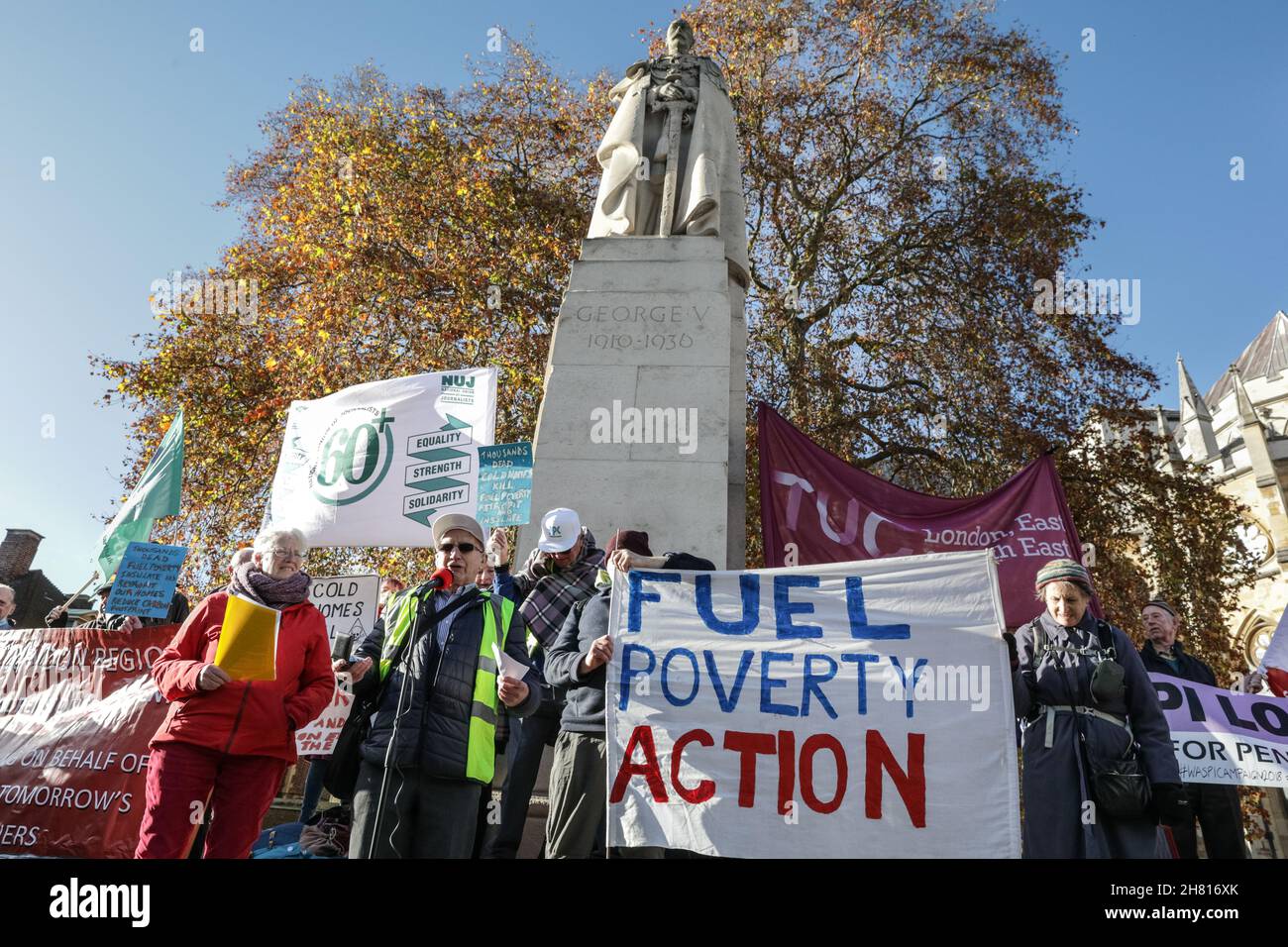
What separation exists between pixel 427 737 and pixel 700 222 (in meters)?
5.49

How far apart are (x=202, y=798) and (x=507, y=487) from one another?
10.9 ft

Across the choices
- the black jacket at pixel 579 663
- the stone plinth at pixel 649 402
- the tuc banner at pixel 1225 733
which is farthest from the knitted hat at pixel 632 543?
the tuc banner at pixel 1225 733

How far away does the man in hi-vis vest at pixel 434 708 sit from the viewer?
12.7 ft

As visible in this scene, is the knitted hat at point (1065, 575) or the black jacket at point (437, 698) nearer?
the black jacket at point (437, 698)

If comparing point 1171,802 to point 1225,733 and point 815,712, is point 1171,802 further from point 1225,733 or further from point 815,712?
point 1225,733

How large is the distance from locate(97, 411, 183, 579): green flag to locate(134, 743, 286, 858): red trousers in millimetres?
4534

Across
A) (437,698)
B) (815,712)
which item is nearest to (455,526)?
(437,698)

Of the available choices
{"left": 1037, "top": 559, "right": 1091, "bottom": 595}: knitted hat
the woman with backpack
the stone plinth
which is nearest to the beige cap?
the stone plinth

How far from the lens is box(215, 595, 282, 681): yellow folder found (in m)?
4.17

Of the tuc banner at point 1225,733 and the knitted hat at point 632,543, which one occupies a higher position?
the knitted hat at point 632,543

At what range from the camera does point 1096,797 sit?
13.3 ft

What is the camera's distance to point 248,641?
421 centimetres

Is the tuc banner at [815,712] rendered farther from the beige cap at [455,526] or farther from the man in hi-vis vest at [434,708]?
the beige cap at [455,526]
